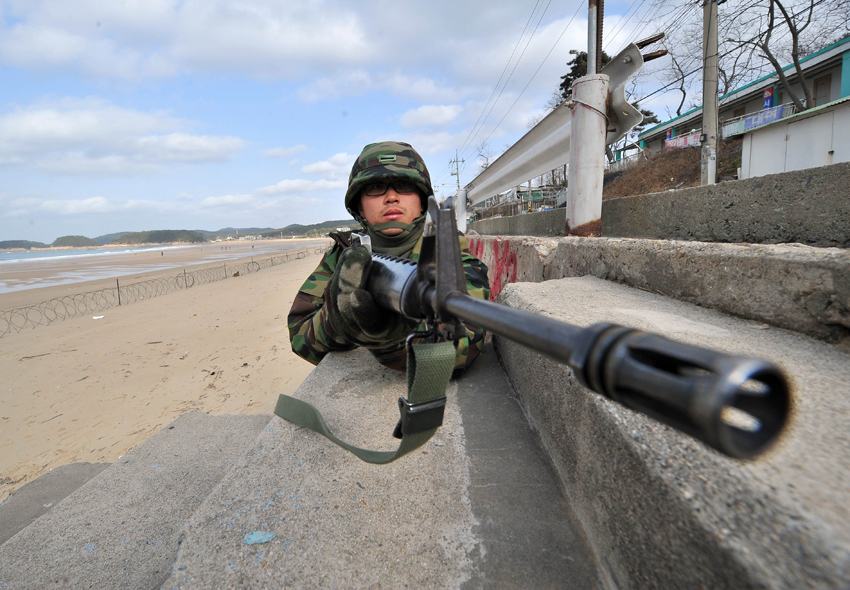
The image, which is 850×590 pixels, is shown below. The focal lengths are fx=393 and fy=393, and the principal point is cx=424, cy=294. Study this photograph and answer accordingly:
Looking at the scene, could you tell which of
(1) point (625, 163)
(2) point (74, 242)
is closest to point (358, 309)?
(1) point (625, 163)

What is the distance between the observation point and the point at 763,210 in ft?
7.11

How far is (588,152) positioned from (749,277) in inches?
87.8

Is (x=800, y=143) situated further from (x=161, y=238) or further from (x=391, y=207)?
(x=161, y=238)

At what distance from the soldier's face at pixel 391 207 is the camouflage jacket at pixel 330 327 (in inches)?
9.2

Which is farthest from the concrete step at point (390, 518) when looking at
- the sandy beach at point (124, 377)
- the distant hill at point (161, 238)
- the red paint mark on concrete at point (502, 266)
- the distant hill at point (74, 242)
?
the distant hill at point (74, 242)

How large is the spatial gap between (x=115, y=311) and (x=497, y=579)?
1433cm

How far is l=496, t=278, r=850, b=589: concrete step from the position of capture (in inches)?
19.1

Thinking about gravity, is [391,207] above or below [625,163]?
below

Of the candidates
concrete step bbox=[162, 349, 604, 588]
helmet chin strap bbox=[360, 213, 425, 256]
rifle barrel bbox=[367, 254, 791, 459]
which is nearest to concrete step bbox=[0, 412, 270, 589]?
concrete step bbox=[162, 349, 604, 588]

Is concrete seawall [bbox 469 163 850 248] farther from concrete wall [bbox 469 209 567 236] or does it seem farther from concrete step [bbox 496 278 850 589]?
concrete step [bbox 496 278 850 589]

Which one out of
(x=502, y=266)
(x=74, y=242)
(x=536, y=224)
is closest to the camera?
(x=502, y=266)

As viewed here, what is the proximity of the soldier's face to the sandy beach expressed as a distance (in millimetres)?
2835

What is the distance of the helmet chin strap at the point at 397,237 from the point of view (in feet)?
8.81

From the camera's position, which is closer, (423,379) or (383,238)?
(423,379)
